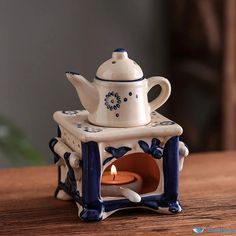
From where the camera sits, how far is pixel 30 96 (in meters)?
2.64

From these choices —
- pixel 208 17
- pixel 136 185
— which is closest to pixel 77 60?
pixel 208 17

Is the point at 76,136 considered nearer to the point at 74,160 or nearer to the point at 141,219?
the point at 74,160

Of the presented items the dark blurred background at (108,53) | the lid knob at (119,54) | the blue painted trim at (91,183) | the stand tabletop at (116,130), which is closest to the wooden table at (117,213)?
the blue painted trim at (91,183)

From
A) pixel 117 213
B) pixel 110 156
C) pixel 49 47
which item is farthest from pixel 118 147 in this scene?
pixel 49 47

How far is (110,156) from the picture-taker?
116cm

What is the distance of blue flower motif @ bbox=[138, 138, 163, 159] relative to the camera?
1.17 metres

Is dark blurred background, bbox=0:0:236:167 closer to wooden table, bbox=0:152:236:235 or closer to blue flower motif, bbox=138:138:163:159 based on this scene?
wooden table, bbox=0:152:236:235

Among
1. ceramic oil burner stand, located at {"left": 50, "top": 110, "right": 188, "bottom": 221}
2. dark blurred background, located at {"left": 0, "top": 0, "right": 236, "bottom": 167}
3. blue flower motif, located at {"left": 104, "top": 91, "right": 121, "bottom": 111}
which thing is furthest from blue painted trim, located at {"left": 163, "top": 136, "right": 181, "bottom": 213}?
dark blurred background, located at {"left": 0, "top": 0, "right": 236, "bottom": 167}

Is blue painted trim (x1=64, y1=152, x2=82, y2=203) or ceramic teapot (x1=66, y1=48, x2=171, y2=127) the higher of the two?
ceramic teapot (x1=66, y1=48, x2=171, y2=127)

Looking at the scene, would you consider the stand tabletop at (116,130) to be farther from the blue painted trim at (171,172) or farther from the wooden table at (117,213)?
the wooden table at (117,213)

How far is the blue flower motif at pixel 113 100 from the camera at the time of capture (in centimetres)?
117

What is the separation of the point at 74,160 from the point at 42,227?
12cm

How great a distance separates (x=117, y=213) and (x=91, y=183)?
0.09 m

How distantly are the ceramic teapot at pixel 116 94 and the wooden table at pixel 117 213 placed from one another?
0.56 feet
